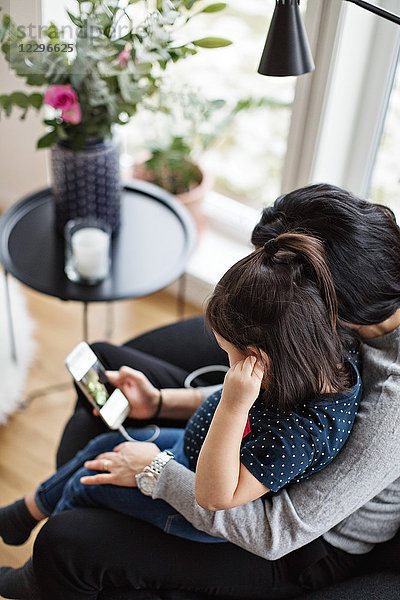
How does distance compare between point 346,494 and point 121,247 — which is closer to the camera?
point 346,494

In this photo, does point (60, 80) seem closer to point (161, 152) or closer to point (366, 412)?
point (161, 152)

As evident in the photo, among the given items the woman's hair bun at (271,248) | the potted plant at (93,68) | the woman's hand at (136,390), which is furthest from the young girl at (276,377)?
the potted plant at (93,68)

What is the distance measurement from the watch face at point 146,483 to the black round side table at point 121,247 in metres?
0.52

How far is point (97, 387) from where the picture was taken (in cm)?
140

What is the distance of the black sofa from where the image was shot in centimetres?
113

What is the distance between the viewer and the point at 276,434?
1.05 m

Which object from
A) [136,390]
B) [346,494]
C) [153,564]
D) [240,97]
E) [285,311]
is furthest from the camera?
[240,97]

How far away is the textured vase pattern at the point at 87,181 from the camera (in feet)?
5.33

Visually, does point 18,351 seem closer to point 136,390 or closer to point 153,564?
point 136,390

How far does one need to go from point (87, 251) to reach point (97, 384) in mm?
339

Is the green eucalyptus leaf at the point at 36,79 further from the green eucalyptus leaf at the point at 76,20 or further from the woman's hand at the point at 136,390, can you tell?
the woman's hand at the point at 136,390

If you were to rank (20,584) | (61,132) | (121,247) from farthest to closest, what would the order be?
(121,247), (61,132), (20,584)

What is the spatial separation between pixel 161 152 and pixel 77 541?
135 cm

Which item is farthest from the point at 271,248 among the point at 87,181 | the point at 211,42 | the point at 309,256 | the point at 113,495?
the point at 87,181
